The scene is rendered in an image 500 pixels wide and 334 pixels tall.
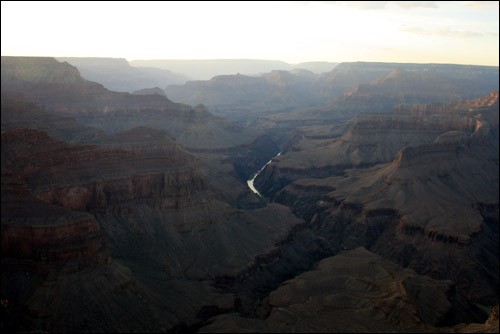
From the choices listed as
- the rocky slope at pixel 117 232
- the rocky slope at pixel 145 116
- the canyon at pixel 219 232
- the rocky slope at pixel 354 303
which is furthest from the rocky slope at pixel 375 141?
the rocky slope at pixel 354 303

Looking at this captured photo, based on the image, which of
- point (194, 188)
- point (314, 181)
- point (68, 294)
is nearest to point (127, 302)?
point (68, 294)

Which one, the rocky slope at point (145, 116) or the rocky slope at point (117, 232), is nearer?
the rocky slope at point (117, 232)

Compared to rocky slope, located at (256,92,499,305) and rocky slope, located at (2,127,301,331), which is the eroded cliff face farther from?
rocky slope, located at (256,92,499,305)

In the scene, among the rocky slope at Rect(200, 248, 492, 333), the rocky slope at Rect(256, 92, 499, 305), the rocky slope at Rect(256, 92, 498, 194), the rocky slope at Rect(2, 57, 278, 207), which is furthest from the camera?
the rocky slope at Rect(256, 92, 498, 194)

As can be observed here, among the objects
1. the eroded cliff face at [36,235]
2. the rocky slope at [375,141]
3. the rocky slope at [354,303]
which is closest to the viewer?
the rocky slope at [354,303]

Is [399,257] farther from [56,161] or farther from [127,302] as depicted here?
[56,161]

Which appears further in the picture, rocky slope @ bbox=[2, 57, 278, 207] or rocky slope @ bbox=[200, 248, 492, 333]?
rocky slope @ bbox=[2, 57, 278, 207]

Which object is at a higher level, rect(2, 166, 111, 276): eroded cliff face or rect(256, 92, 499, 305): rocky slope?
rect(2, 166, 111, 276): eroded cliff face

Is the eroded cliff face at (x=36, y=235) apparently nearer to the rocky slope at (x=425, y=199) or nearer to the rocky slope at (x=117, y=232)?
the rocky slope at (x=117, y=232)

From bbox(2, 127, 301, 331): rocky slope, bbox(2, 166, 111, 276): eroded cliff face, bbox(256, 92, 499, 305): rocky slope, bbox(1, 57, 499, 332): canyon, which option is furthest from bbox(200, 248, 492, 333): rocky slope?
bbox(256, 92, 499, 305): rocky slope

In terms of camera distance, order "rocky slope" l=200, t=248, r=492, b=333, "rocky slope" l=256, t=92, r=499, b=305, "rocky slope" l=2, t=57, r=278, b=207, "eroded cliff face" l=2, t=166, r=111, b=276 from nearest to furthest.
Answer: "rocky slope" l=200, t=248, r=492, b=333 < "eroded cliff face" l=2, t=166, r=111, b=276 < "rocky slope" l=256, t=92, r=499, b=305 < "rocky slope" l=2, t=57, r=278, b=207
